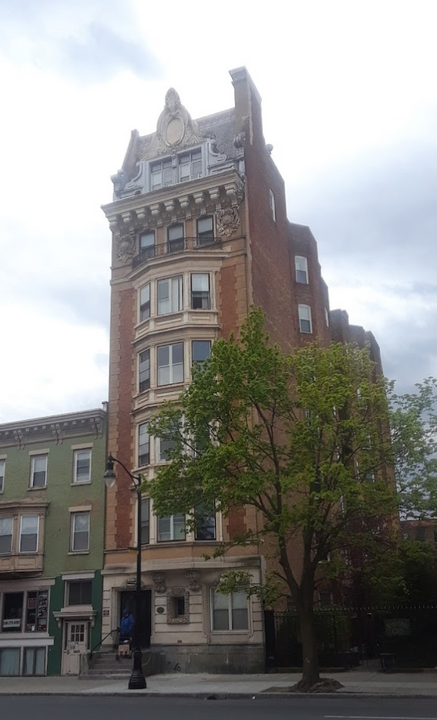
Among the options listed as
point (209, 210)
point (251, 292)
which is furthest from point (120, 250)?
point (251, 292)

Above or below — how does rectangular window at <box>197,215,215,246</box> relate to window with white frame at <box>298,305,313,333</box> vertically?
above

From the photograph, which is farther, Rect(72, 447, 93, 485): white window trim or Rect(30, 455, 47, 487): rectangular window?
Rect(30, 455, 47, 487): rectangular window

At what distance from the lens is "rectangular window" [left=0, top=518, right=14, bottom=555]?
1362 inches

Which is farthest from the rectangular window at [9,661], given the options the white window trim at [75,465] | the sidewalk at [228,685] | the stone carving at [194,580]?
the stone carving at [194,580]

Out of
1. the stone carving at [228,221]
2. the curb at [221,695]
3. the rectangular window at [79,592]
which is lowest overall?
the curb at [221,695]

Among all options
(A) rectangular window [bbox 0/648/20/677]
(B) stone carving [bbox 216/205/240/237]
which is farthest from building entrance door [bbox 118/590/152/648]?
(B) stone carving [bbox 216/205/240/237]

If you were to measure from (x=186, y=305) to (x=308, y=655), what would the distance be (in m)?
16.8

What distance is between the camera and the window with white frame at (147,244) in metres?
36.0

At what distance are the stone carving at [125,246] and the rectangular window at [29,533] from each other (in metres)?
13.4

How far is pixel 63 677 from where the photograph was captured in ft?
100

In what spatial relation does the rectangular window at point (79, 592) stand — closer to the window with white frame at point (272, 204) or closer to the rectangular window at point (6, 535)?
the rectangular window at point (6, 535)

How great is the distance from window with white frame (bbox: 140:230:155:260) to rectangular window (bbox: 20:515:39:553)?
13.7 m

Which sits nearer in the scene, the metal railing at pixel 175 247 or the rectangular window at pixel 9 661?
the rectangular window at pixel 9 661

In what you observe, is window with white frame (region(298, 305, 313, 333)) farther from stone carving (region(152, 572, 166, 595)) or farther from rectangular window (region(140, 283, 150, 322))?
stone carving (region(152, 572, 166, 595))
